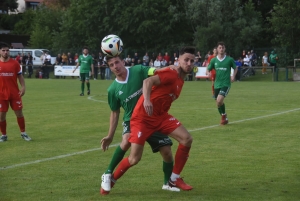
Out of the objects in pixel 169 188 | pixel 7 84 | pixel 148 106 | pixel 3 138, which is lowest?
pixel 3 138

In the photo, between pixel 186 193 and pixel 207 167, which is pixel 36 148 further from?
pixel 186 193

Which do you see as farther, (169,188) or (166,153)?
(169,188)

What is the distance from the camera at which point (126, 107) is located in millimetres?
8188

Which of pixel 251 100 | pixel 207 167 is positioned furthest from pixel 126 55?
pixel 207 167

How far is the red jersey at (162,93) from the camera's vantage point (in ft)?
25.4

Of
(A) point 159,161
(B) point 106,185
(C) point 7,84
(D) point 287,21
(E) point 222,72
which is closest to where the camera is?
(B) point 106,185

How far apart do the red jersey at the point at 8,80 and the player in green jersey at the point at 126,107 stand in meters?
5.43

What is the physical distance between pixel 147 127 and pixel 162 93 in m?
0.46

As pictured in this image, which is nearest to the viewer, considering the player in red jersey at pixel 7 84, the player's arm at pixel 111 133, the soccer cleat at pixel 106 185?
the soccer cleat at pixel 106 185

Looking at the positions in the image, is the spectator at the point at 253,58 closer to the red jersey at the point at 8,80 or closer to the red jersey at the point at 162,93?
the red jersey at the point at 8,80

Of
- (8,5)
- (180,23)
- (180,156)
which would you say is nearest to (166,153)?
(180,156)

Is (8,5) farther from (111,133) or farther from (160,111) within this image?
(160,111)

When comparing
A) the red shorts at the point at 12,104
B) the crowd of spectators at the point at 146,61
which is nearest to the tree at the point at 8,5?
the crowd of spectators at the point at 146,61

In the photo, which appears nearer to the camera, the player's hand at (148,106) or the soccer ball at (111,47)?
the player's hand at (148,106)
